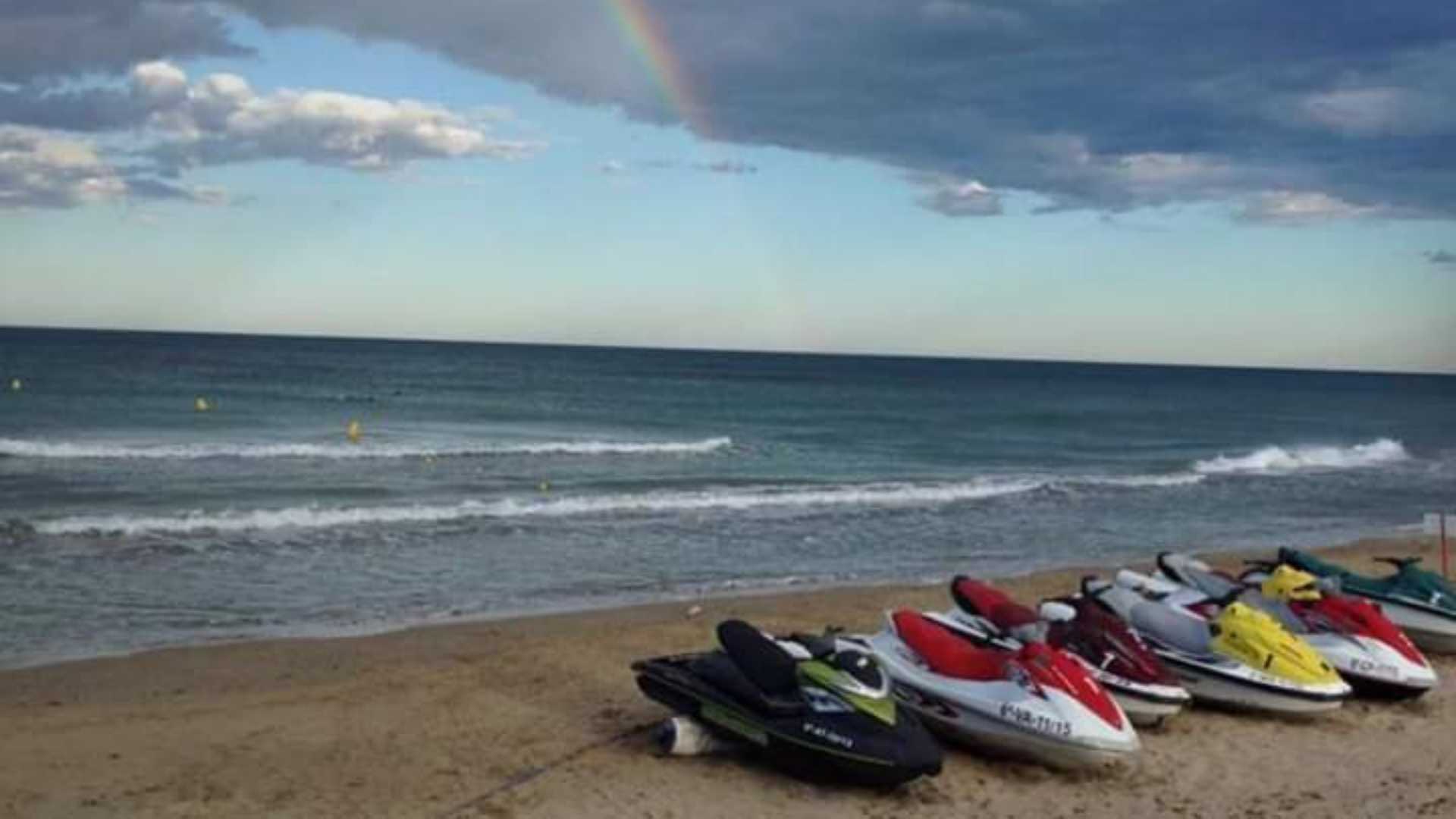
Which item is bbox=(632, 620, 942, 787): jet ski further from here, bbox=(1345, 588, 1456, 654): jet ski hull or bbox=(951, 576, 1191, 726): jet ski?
bbox=(1345, 588, 1456, 654): jet ski hull

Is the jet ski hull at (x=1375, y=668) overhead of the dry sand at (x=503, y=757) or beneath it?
overhead

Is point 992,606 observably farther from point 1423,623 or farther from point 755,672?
point 1423,623

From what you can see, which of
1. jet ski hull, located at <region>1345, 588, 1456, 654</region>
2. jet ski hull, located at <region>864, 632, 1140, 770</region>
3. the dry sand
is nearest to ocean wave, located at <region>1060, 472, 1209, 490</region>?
jet ski hull, located at <region>1345, 588, 1456, 654</region>

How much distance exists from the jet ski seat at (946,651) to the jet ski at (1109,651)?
448 mm

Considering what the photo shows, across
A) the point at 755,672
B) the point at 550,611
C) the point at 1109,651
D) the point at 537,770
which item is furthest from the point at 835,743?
the point at 550,611

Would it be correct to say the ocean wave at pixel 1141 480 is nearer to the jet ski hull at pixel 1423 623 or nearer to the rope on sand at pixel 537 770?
the jet ski hull at pixel 1423 623

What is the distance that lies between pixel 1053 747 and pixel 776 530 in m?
13.1

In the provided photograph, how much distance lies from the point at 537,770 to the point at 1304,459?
39684 millimetres

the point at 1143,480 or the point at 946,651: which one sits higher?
the point at 946,651

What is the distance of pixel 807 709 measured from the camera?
25.0 ft

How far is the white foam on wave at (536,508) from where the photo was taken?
19438mm

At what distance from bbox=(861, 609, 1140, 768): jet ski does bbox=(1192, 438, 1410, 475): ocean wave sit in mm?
29500

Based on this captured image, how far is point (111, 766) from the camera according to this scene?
7.96 metres

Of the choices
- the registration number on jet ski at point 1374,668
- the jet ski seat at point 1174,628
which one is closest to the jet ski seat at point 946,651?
the jet ski seat at point 1174,628
